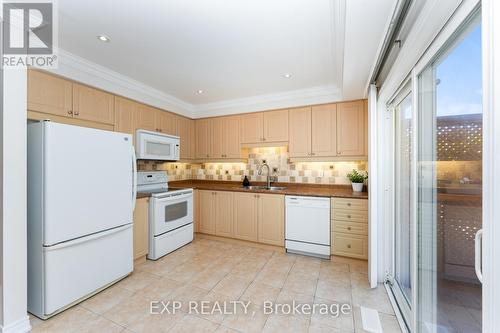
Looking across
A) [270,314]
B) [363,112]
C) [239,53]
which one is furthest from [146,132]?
[363,112]

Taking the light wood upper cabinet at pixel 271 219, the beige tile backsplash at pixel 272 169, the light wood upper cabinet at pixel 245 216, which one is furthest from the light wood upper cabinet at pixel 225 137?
the light wood upper cabinet at pixel 271 219

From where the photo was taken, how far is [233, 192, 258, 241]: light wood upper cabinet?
3279 mm

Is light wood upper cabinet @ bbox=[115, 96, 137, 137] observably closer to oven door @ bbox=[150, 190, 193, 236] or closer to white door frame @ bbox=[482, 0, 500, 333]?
oven door @ bbox=[150, 190, 193, 236]

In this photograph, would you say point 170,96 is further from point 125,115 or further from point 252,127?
point 252,127

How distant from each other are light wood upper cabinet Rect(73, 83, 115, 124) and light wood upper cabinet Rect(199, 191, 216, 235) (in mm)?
1749

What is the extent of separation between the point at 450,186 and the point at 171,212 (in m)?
2.95

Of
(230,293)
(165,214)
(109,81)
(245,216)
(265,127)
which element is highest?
(109,81)

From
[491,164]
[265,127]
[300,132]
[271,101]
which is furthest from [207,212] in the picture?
[491,164]

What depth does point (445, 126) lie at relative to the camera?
1137 mm

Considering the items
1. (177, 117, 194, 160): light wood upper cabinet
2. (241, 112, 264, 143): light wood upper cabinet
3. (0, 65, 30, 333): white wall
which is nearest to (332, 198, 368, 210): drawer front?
(241, 112, 264, 143): light wood upper cabinet

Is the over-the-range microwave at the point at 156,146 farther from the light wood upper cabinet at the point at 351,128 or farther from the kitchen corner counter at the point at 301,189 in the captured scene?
the light wood upper cabinet at the point at 351,128

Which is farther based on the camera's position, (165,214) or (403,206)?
(165,214)

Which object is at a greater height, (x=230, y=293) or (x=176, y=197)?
(x=176, y=197)

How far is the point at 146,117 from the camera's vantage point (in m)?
3.20
